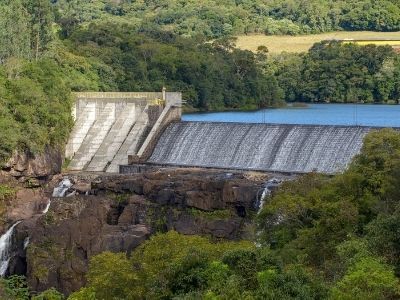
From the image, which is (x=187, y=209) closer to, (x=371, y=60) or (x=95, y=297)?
(x=95, y=297)

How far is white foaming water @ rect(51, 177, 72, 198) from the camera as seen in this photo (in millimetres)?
47000

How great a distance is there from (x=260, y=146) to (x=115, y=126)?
9045 millimetres

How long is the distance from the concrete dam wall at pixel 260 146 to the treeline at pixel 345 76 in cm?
4250

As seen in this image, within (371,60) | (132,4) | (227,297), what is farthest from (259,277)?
(132,4)

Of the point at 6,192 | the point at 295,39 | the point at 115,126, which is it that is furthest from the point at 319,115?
the point at 295,39

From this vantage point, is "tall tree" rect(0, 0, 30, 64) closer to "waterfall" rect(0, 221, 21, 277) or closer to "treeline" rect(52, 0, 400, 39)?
"waterfall" rect(0, 221, 21, 277)

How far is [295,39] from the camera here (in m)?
118

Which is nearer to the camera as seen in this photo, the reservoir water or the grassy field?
the reservoir water

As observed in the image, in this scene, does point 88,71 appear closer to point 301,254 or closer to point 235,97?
point 235,97

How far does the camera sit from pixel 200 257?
2739 centimetres

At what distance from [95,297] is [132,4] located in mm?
110022

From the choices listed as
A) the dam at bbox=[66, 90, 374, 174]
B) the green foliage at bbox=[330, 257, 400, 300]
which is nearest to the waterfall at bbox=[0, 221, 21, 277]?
the dam at bbox=[66, 90, 374, 174]

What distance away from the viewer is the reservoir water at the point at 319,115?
69250 millimetres

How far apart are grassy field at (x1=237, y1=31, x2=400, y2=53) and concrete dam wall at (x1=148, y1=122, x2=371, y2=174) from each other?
5924 cm
